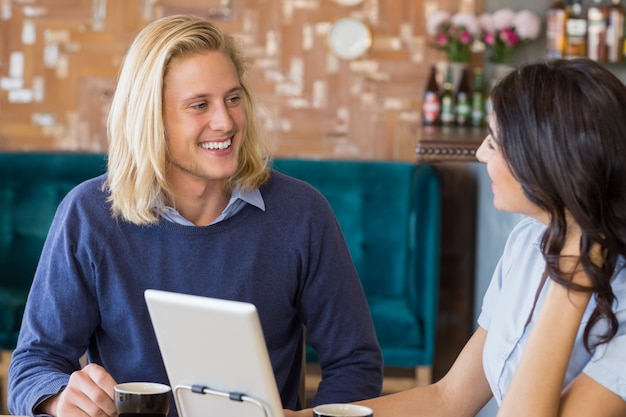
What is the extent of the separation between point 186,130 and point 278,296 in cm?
38

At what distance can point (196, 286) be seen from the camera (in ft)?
6.45

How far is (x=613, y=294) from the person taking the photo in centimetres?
145

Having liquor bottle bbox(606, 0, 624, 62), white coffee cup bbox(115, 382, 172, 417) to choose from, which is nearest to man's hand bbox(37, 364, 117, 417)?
white coffee cup bbox(115, 382, 172, 417)

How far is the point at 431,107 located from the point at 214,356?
3294 mm

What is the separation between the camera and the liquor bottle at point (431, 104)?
4.49m

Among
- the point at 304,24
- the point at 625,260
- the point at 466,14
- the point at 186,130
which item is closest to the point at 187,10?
the point at 304,24

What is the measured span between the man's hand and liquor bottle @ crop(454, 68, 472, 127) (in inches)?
123

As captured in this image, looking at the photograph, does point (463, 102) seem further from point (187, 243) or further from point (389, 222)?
point (187, 243)

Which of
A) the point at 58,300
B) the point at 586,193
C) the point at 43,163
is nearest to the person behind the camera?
the point at 586,193

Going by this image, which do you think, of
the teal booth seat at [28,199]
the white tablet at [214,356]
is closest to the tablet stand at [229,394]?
the white tablet at [214,356]

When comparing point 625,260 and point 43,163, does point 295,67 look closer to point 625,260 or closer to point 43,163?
point 43,163

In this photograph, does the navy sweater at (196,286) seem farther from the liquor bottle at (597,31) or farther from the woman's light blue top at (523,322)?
the liquor bottle at (597,31)

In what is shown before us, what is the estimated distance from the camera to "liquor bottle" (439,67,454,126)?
449 cm

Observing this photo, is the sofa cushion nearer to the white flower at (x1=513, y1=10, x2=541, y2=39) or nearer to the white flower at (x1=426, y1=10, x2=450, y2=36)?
the white flower at (x1=426, y1=10, x2=450, y2=36)
